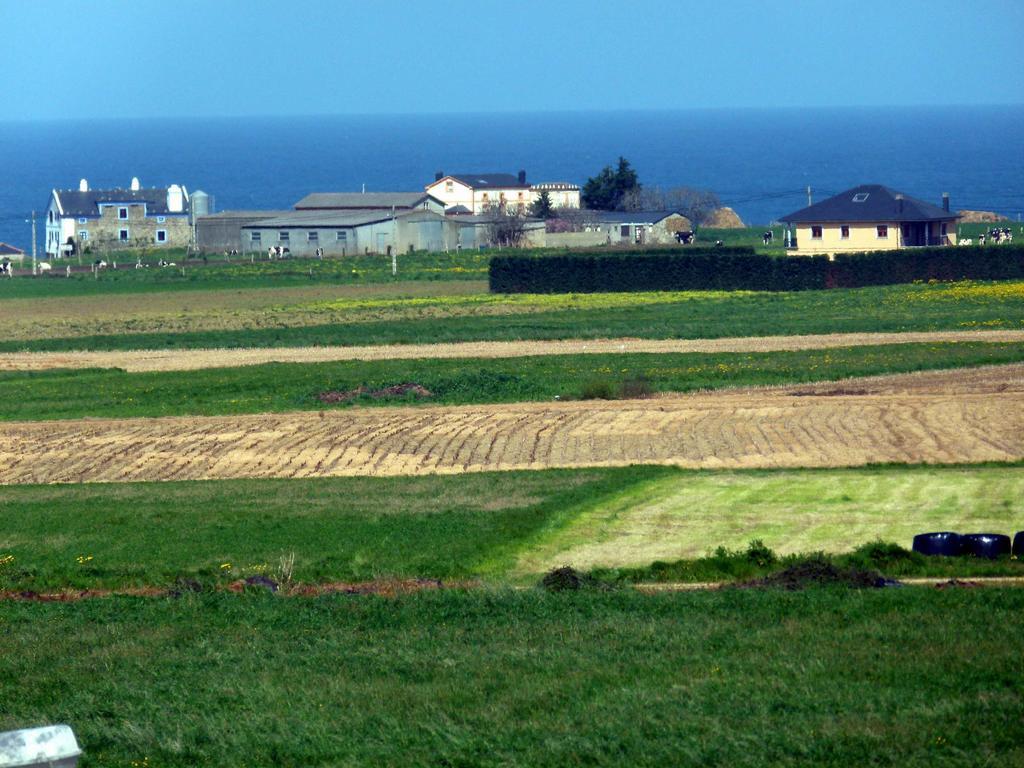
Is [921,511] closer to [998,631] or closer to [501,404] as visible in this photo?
[998,631]

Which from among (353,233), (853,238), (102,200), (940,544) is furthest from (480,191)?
(940,544)

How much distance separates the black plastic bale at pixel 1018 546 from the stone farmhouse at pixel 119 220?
10788cm

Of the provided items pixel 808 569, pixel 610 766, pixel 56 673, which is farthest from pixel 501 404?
pixel 610 766

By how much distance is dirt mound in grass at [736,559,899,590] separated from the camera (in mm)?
18094

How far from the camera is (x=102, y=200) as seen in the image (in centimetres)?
12362

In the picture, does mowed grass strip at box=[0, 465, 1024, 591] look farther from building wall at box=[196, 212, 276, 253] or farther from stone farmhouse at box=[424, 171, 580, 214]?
stone farmhouse at box=[424, 171, 580, 214]

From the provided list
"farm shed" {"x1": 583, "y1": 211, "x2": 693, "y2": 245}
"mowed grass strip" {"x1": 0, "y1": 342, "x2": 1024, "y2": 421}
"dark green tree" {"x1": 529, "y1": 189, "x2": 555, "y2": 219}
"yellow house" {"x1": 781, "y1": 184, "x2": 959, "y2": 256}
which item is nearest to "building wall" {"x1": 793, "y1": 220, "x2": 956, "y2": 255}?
"yellow house" {"x1": 781, "y1": 184, "x2": 959, "y2": 256}

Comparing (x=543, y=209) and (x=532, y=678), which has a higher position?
(x=543, y=209)

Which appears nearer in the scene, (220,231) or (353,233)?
(353,233)

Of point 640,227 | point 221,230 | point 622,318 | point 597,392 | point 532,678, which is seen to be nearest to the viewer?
point 532,678

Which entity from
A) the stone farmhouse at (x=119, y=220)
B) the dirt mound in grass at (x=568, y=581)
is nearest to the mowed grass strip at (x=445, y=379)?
the dirt mound in grass at (x=568, y=581)

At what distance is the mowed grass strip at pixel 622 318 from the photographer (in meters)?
55.3

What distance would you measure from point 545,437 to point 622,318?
30.2 metres

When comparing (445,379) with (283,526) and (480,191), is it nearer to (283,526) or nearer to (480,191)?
(283,526)
